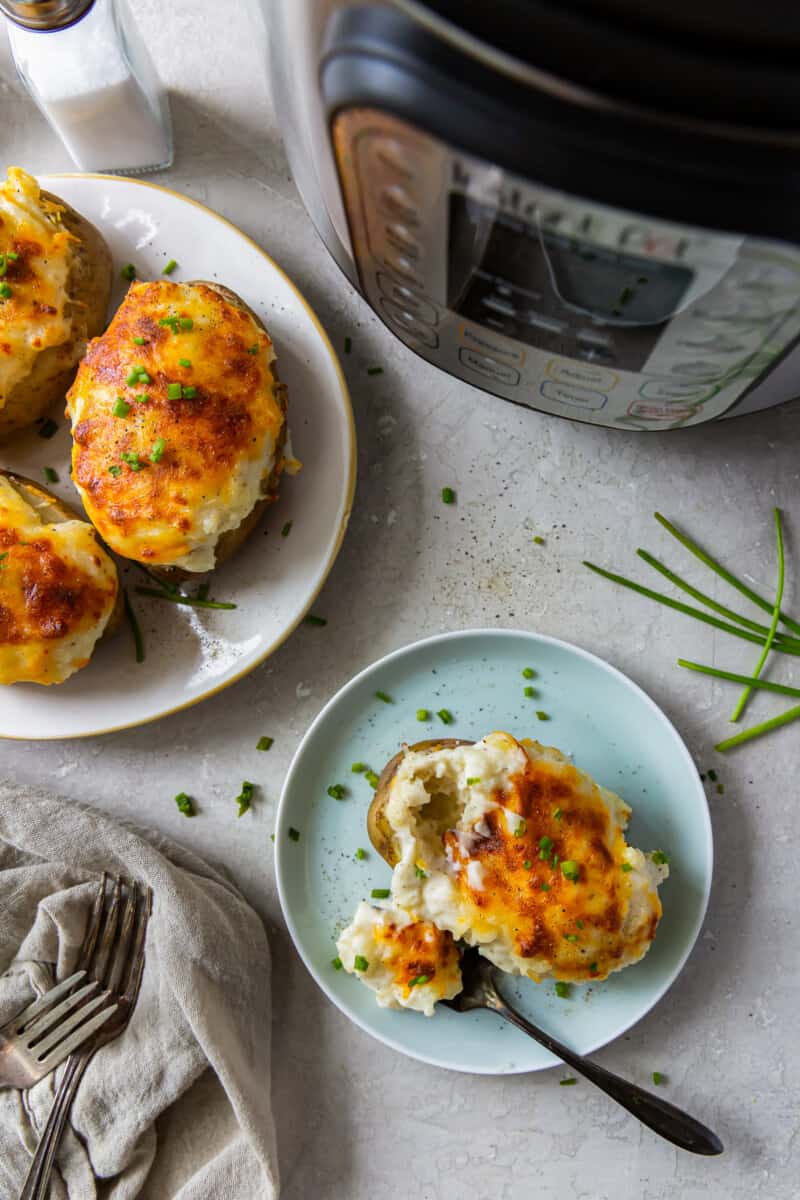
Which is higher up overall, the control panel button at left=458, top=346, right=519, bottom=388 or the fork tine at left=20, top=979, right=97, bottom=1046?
the control panel button at left=458, top=346, right=519, bottom=388

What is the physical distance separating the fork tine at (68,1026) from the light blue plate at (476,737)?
0.27 m

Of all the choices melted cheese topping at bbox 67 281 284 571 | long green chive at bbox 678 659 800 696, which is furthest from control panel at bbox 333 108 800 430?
long green chive at bbox 678 659 800 696

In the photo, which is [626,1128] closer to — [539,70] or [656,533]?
[656,533]

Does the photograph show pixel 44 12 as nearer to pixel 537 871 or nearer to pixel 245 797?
pixel 245 797

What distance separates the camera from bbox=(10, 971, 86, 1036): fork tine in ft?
4.59

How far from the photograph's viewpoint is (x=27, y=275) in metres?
1.36

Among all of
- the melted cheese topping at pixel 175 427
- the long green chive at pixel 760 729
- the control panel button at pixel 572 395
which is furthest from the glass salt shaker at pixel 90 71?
the long green chive at pixel 760 729

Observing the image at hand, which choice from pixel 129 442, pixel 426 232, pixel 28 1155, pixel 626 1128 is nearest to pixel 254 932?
pixel 28 1155

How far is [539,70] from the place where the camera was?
0.64 metres

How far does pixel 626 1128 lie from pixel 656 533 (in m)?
0.79

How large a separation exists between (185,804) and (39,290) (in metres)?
0.71

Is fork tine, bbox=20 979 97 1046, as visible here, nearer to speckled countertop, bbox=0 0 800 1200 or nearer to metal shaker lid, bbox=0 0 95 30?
speckled countertop, bbox=0 0 800 1200

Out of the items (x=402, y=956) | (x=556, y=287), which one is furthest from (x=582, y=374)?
(x=402, y=956)

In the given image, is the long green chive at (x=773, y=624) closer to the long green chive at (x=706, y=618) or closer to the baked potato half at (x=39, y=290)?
the long green chive at (x=706, y=618)
